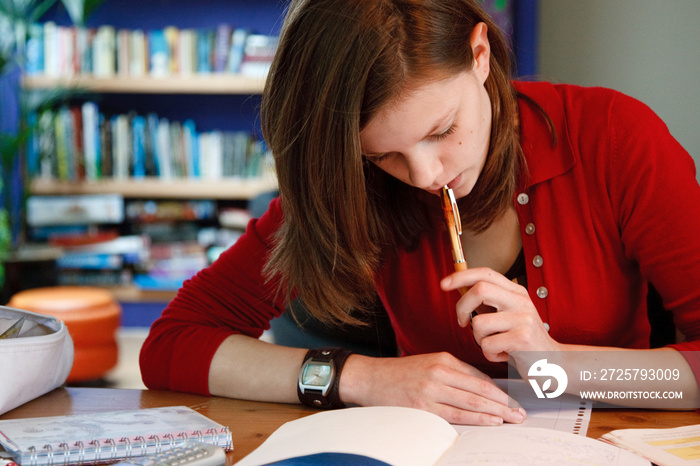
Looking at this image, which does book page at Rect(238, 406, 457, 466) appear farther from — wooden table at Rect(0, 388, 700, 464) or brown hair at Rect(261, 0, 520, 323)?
brown hair at Rect(261, 0, 520, 323)

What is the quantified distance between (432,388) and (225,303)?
45 centimetres

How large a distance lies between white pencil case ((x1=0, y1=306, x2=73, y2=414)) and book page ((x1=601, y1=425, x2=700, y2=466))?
0.70 meters

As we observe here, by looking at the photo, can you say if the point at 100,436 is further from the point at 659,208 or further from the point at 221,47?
the point at 221,47

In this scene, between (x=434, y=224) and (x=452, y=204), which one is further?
(x=434, y=224)

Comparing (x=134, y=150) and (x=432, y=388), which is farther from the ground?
(x=134, y=150)

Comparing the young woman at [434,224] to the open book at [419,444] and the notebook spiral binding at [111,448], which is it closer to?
the open book at [419,444]

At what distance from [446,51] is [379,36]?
0.35ft

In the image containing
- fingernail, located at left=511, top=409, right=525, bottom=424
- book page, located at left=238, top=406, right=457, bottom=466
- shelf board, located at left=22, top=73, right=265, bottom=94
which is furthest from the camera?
shelf board, located at left=22, top=73, right=265, bottom=94

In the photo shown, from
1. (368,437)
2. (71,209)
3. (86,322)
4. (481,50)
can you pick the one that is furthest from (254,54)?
(368,437)

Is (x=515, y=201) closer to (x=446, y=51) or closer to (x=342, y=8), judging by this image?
(x=446, y=51)

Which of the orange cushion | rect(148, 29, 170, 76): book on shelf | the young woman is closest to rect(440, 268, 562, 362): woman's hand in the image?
the young woman

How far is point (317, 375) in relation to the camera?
94cm

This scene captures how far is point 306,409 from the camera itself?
0.93 metres

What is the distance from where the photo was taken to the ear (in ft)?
3.14
